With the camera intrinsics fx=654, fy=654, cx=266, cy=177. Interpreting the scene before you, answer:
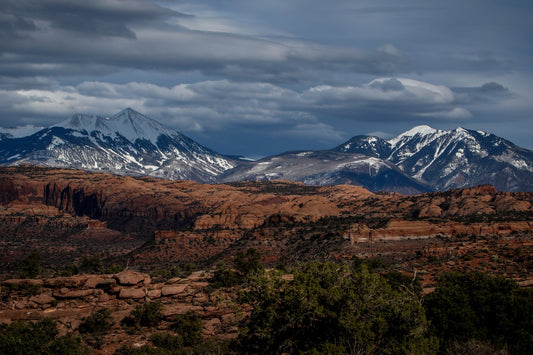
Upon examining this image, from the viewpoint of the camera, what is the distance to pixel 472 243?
273ft

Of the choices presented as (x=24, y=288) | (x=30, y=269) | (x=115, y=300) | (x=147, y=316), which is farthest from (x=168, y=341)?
(x=30, y=269)

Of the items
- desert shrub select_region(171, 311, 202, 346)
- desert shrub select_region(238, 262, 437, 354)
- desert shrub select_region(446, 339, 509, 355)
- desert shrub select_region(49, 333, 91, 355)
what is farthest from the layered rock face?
desert shrub select_region(238, 262, 437, 354)

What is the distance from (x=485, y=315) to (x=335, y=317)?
40.5 ft

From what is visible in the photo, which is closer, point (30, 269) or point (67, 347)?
point (67, 347)

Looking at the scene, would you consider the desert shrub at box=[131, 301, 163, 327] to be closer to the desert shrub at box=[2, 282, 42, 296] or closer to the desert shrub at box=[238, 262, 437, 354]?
the desert shrub at box=[2, 282, 42, 296]

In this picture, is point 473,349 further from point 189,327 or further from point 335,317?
point 189,327

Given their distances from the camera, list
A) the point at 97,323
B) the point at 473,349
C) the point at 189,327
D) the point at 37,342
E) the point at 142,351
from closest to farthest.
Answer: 1. the point at 473,349
2. the point at 37,342
3. the point at 142,351
4. the point at 189,327
5. the point at 97,323

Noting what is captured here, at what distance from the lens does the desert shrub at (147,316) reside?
4781 centimetres

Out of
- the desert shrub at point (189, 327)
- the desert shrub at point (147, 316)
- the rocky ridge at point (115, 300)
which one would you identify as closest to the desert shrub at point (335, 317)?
the desert shrub at point (189, 327)

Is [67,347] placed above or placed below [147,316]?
below

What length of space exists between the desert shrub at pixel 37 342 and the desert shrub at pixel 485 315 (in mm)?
22202

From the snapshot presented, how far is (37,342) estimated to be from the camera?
39688 mm

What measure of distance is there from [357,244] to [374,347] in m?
67.5

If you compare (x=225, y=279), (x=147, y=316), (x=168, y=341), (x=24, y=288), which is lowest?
(x=168, y=341)
